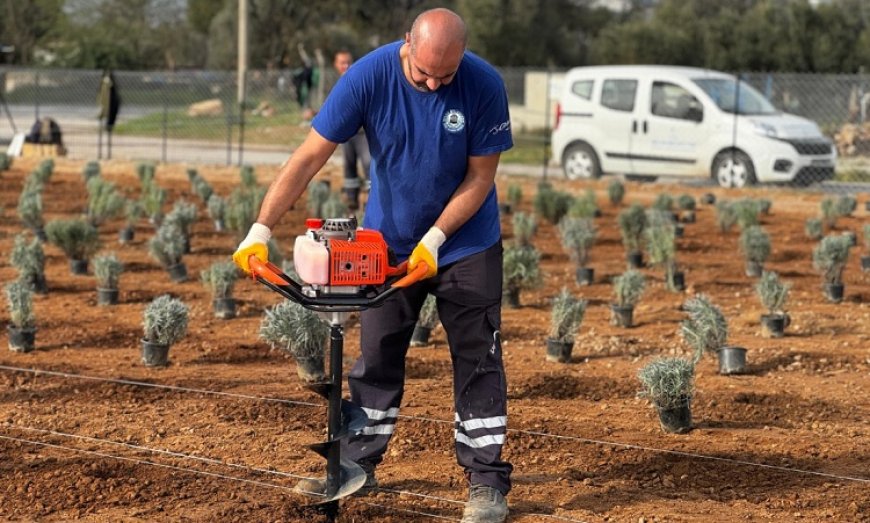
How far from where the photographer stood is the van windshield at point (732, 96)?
19.7 meters

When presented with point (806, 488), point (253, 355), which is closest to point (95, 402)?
point (253, 355)

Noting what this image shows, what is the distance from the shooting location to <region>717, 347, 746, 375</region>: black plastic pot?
776 cm

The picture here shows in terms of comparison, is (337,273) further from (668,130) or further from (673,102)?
(673,102)

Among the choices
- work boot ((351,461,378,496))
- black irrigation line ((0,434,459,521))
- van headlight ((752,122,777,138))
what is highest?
van headlight ((752,122,777,138))

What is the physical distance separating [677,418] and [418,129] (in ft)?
7.40

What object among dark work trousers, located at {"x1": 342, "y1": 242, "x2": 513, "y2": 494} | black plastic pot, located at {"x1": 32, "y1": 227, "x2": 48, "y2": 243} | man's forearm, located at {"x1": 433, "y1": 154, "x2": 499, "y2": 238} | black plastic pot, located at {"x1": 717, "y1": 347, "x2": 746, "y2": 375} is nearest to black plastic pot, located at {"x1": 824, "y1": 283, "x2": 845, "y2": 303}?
black plastic pot, located at {"x1": 717, "y1": 347, "x2": 746, "y2": 375}

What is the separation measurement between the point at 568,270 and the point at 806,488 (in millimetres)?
6170

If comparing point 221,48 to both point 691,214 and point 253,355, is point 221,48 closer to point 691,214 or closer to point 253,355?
point 691,214

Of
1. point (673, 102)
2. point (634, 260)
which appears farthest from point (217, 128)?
point (634, 260)

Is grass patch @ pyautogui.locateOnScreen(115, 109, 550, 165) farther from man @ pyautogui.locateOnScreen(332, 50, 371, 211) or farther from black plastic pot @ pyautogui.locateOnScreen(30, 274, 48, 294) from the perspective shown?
black plastic pot @ pyautogui.locateOnScreen(30, 274, 48, 294)

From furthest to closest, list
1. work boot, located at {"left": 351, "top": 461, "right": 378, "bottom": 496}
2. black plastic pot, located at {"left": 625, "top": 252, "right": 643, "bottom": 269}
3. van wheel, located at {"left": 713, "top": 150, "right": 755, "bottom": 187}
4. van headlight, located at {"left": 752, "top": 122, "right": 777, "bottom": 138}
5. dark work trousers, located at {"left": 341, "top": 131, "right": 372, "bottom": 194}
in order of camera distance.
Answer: van wheel, located at {"left": 713, "top": 150, "right": 755, "bottom": 187}, van headlight, located at {"left": 752, "top": 122, "right": 777, "bottom": 138}, dark work trousers, located at {"left": 341, "top": 131, "right": 372, "bottom": 194}, black plastic pot, located at {"left": 625, "top": 252, "right": 643, "bottom": 269}, work boot, located at {"left": 351, "top": 461, "right": 378, "bottom": 496}

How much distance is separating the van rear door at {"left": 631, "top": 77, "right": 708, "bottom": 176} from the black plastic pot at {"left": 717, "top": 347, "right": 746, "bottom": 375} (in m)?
12.1

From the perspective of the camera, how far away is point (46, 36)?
49344 millimetres

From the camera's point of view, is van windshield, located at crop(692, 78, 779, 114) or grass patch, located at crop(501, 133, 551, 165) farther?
grass patch, located at crop(501, 133, 551, 165)
